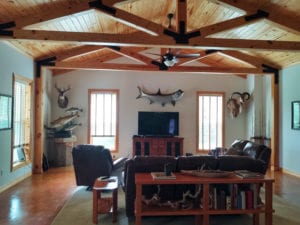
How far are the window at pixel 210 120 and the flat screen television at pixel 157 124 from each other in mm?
902

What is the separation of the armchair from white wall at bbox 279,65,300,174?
15.1 ft

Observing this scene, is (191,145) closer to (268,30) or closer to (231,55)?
(231,55)

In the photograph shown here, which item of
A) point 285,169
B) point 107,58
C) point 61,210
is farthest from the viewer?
point 107,58

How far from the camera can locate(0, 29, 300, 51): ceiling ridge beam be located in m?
4.78

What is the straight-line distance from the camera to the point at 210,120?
9266 millimetres

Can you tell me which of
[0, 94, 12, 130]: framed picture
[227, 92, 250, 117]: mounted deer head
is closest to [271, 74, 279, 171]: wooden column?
[227, 92, 250, 117]: mounted deer head

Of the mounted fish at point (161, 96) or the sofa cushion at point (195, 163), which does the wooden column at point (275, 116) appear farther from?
the sofa cushion at point (195, 163)

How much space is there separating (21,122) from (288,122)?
6.48 metres

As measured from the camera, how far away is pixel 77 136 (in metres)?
8.86

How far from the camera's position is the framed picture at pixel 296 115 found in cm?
692

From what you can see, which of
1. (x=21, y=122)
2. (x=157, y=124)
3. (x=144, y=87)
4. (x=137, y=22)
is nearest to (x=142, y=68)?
(x=144, y=87)

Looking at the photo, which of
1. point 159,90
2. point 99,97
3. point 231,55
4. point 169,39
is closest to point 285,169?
point 231,55

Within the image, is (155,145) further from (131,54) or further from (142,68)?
(131,54)

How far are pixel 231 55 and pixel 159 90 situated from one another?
8.15 feet
